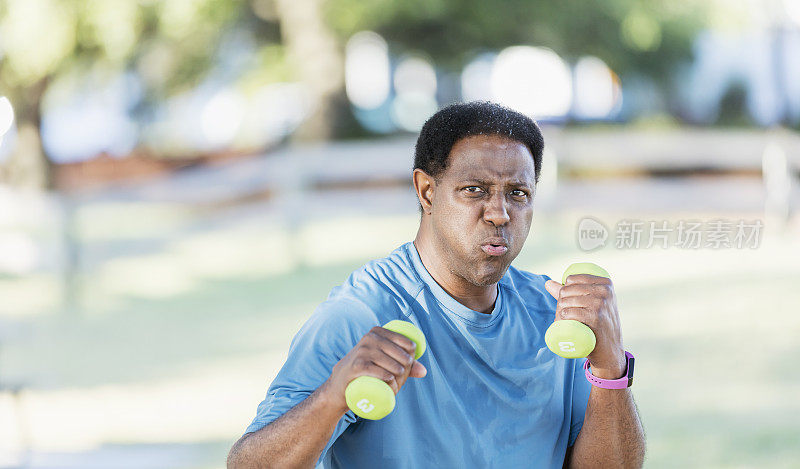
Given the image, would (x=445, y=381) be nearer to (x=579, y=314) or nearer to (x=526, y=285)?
(x=579, y=314)

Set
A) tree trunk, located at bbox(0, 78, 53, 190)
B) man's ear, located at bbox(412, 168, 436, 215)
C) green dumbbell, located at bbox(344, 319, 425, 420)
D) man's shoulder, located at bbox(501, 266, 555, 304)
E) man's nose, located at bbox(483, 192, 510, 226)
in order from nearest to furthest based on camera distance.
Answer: green dumbbell, located at bbox(344, 319, 425, 420)
man's nose, located at bbox(483, 192, 510, 226)
man's ear, located at bbox(412, 168, 436, 215)
man's shoulder, located at bbox(501, 266, 555, 304)
tree trunk, located at bbox(0, 78, 53, 190)

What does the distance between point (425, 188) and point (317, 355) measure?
23.9 inches

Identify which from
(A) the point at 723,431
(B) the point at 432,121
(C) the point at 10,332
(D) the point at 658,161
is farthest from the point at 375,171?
(B) the point at 432,121

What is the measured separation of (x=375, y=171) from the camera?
17.5 metres

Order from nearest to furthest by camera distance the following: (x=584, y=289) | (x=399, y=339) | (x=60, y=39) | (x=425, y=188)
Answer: (x=399, y=339) → (x=584, y=289) → (x=425, y=188) → (x=60, y=39)

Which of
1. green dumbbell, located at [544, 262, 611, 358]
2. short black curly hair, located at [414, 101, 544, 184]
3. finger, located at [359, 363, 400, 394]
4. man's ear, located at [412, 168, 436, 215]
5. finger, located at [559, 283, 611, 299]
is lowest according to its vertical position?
finger, located at [359, 363, 400, 394]

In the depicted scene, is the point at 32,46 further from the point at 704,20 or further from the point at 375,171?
the point at 704,20

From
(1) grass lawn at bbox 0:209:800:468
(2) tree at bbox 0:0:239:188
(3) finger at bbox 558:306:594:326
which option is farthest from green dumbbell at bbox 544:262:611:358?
(2) tree at bbox 0:0:239:188

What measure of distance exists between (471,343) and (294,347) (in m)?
0.47

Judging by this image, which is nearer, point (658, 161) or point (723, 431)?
point (723, 431)

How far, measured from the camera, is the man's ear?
2.67 meters

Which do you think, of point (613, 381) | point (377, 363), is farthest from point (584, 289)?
point (377, 363)

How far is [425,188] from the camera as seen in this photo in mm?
2688

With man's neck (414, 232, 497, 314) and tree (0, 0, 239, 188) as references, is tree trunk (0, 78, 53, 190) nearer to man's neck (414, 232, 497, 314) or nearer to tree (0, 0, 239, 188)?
tree (0, 0, 239, 188)
